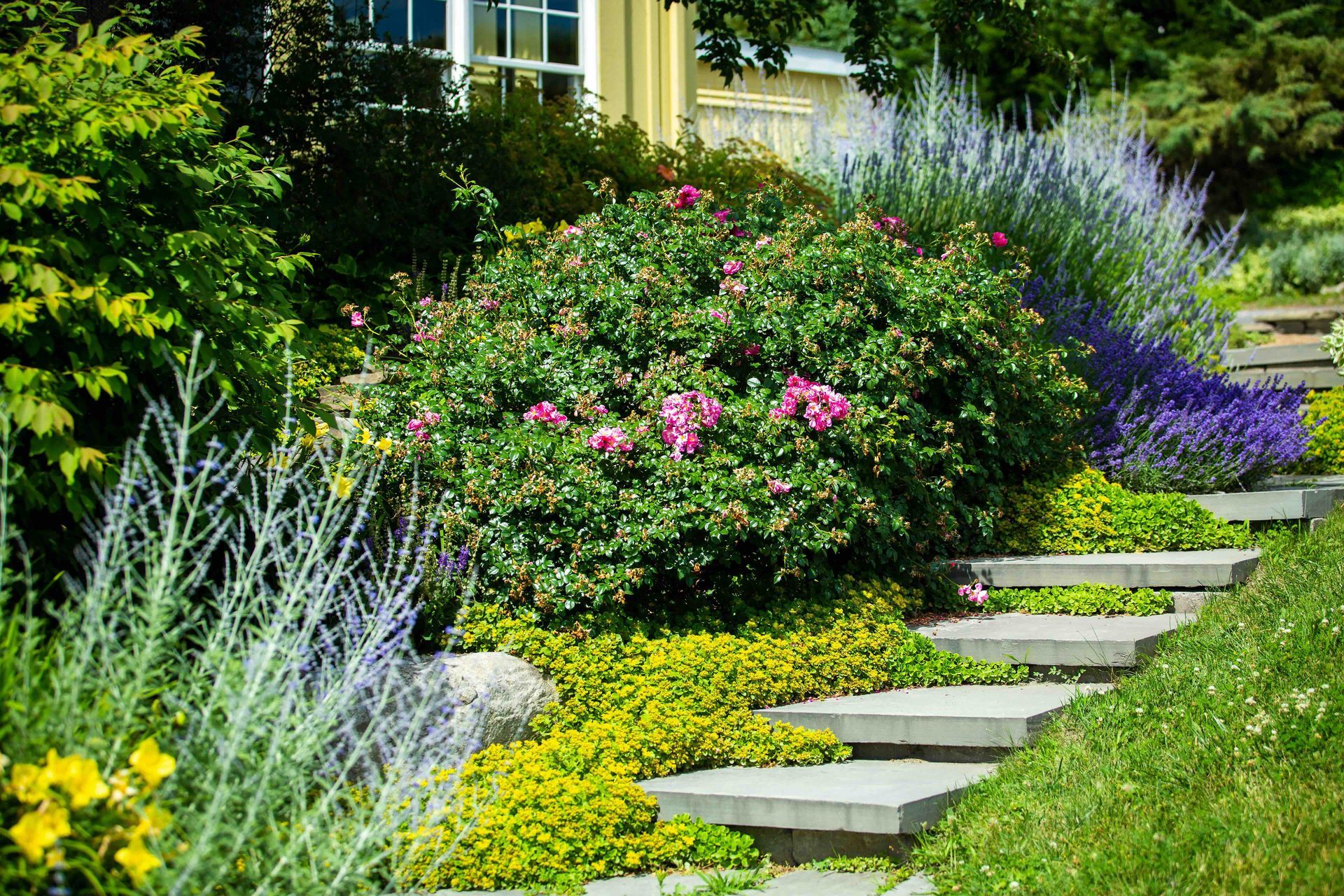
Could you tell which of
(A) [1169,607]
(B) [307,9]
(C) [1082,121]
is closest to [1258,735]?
(A) [1169,607]

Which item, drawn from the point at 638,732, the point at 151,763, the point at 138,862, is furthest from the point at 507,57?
the point at 138,862

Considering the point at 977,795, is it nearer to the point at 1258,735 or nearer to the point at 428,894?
the point at 1258,735

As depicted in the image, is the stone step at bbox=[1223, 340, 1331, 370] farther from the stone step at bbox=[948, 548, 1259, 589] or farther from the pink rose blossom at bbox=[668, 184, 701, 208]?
the pink rose blossom at bbox=[668, 184, 701, 208]

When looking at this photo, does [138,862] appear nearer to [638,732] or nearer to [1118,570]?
[638,732]

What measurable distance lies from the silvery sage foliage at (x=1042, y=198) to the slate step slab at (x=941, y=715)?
360 cm

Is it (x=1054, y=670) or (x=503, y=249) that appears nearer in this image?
(x=1054, y=670)

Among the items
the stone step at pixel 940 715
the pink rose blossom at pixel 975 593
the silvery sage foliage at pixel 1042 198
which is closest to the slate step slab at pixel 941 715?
the stone step at pixel 940 715

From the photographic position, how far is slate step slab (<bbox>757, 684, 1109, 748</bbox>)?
12.9 feet

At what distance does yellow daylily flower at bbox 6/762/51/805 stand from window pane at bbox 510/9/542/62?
8.74 meters

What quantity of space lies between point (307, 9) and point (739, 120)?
4387 millimetres

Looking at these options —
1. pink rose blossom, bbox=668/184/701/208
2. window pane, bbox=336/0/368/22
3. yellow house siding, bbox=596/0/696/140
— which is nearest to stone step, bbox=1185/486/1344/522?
pink rose blossom, bbox=668/184/701/208

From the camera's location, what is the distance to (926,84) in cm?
907

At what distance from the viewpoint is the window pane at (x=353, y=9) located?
7392 millimetres

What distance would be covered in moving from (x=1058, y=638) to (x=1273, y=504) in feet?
5.89
